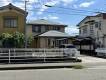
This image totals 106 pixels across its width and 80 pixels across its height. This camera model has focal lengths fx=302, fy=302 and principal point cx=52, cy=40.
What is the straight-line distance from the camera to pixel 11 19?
45.0 m

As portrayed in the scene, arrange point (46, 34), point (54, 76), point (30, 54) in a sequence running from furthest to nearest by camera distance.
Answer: point (46, 34) → point (30, 54) → point (54, 76)

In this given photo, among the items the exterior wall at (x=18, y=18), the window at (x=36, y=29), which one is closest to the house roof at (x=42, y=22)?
the window at (x=36, y=29)

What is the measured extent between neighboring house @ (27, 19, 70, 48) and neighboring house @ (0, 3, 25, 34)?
225 inches

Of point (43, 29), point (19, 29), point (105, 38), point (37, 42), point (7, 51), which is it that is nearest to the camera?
point (7, 51)

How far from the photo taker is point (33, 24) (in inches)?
2210

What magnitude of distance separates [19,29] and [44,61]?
16.2 meters

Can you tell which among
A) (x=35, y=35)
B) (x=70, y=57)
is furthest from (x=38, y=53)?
(x=35, y=35)

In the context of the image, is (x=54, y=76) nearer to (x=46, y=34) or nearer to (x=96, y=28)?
(x=46, y=34)

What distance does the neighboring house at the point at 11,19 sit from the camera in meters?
44.6

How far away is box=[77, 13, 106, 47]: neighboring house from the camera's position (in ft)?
160

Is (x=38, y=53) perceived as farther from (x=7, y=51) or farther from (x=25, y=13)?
(x=25, y=13)

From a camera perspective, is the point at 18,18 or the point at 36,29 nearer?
the point at 18,18

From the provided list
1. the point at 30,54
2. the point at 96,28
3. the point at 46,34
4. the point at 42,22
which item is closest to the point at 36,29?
the point at 42,22

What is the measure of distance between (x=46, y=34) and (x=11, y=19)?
25.3 ft
